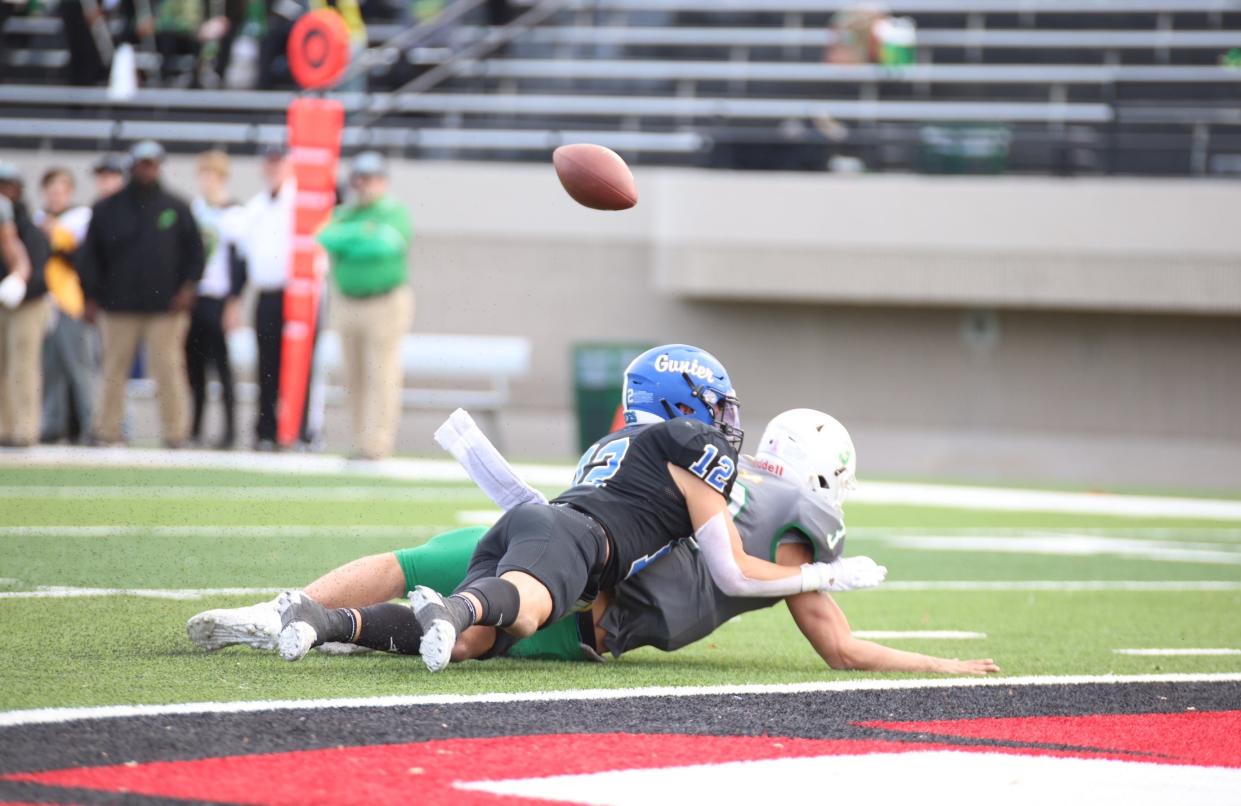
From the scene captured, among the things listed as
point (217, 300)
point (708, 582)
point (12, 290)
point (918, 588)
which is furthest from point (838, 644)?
point (217, 300)

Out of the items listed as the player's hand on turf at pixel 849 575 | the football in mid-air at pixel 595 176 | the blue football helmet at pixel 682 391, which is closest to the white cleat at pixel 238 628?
the blue football helmet at pixel 682 391

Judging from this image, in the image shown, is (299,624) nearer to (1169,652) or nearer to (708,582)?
(708,582)

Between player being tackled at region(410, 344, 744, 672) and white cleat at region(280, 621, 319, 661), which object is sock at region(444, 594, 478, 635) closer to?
player being tackled at region(410, 344, 744, 672)

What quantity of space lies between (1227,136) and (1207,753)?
14.2 meters

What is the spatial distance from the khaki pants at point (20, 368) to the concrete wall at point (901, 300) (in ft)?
15.0

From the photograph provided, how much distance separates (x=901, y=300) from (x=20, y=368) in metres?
8.70

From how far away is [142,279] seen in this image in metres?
13.0

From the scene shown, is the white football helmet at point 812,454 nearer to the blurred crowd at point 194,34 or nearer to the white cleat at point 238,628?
the white cleat at point 238,628

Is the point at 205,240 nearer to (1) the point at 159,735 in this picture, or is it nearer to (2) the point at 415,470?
(2) the point at 415,470

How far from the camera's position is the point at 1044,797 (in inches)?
Result: 145

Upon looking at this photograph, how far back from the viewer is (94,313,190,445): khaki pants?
1305 centimetres

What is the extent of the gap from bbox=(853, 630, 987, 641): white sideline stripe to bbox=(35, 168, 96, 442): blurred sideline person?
8619mm

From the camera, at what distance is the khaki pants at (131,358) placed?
514 inches

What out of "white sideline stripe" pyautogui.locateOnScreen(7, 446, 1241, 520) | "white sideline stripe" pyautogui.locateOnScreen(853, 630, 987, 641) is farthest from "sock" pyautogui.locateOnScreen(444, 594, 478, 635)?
"white sideline stripe" pyautogui.locateOnScreen(7, 446, 1241, 520)
